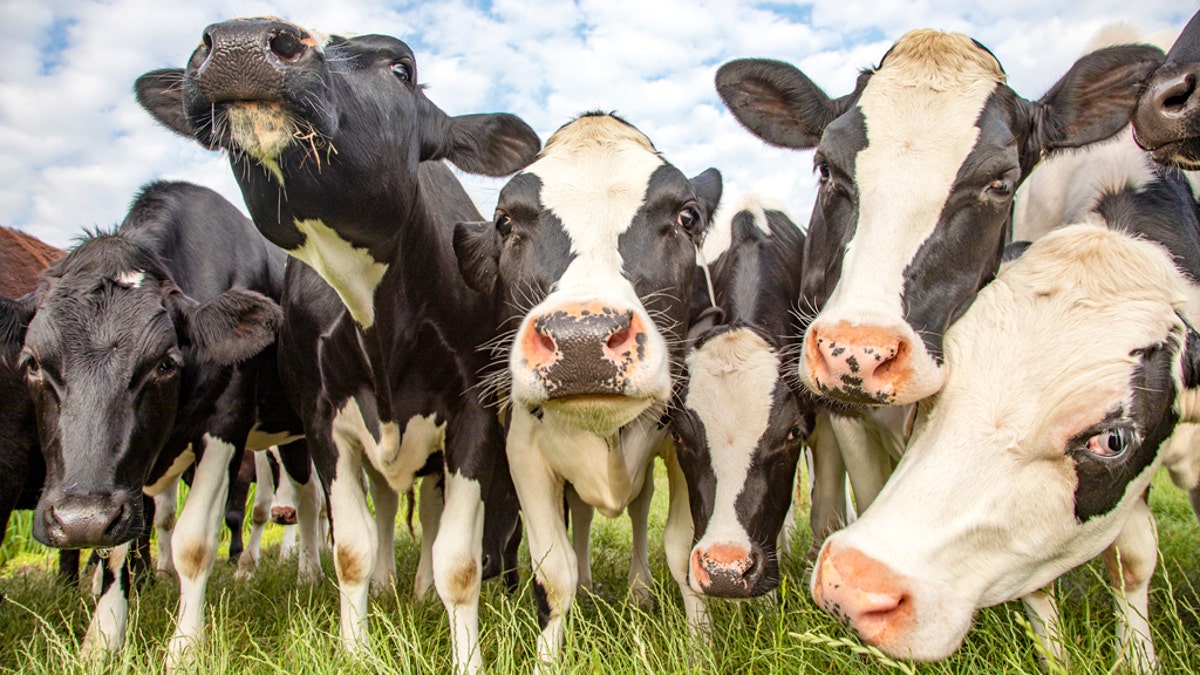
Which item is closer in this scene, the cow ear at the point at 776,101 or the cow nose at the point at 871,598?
the cow nose at the point at 871,598

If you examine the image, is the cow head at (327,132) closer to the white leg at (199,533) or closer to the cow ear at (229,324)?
the cow ear at (229,324)

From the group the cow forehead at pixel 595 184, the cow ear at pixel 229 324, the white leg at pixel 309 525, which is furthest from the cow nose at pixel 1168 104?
the white leg at pixel 309 525

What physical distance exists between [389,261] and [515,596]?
214cm

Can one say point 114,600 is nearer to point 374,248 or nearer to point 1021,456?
point 374,248

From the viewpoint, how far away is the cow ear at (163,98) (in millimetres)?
4180

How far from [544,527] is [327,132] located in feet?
6.72

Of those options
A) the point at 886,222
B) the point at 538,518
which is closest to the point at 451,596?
the point at 538,518

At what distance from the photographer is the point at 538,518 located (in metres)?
4.28

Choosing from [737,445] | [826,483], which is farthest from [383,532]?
[737,445]

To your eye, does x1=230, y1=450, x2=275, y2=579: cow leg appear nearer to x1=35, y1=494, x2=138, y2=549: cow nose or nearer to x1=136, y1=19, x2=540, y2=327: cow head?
x1=35, y1=494, x2=138, y2=549: cow nose

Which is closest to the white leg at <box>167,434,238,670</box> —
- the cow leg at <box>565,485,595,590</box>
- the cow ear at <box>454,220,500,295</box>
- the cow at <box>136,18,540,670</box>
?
the cow at <box>136,18,540,670</box>

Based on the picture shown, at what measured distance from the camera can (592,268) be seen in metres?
3.41

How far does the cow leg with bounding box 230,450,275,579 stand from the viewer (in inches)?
272

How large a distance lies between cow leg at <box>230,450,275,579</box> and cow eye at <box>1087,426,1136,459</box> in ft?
17.6
